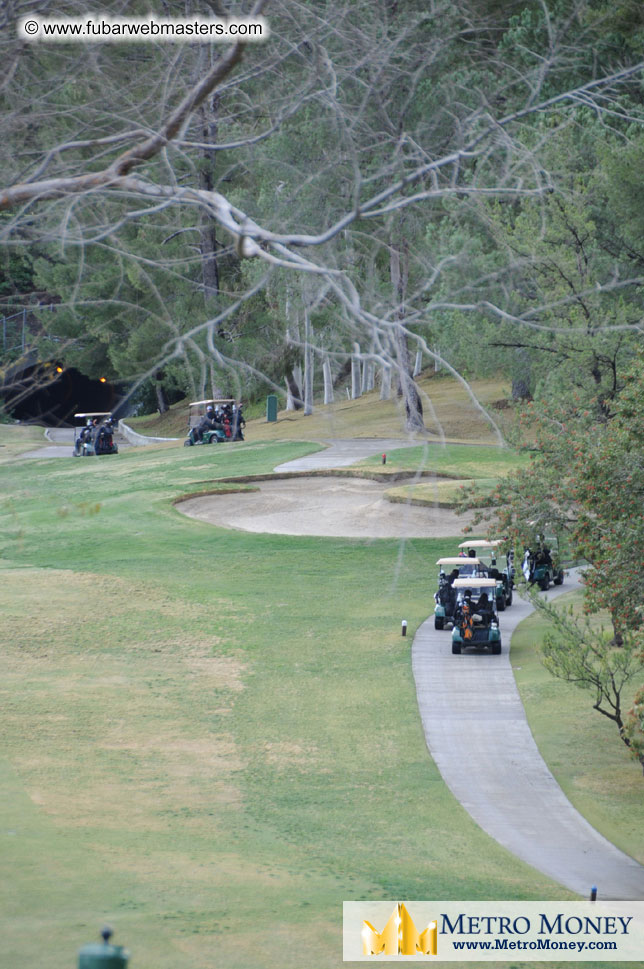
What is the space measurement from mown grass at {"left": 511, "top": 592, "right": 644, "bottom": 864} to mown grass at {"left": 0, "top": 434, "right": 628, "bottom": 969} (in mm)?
1828

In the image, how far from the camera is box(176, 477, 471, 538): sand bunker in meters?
32.0

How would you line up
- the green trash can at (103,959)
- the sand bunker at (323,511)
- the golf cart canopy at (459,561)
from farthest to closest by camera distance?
the sand bunker at (323,511) → the golf cart canopy at (459,561) → the green trash can at (103,959)

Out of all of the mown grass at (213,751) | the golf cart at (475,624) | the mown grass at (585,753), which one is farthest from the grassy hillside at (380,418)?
the mown grass at (585,753)

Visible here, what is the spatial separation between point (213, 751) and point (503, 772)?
4.03m

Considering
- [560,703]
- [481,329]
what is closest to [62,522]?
[481,329]

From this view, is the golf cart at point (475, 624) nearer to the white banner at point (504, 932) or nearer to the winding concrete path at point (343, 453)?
the white banner at point (504, 932)

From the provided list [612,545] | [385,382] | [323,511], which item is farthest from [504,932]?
[323,511]

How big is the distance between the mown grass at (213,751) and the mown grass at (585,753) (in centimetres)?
→ 183

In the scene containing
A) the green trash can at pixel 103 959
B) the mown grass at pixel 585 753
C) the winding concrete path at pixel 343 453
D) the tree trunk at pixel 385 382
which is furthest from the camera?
the winding concrete path at pixel 343 453

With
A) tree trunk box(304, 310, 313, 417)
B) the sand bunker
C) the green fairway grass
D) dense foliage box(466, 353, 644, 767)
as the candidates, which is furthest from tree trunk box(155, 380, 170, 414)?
dense foliage box(466, 353, 644, 767)

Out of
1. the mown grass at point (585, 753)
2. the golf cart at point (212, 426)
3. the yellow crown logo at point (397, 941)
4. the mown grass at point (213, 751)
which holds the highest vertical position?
the golf cart at point (212, 426)

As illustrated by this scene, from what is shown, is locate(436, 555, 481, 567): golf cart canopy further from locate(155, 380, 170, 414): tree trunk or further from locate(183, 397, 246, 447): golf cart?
locate(155, 380, 170, 414): tree trunk

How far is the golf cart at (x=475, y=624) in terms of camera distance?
21016mm

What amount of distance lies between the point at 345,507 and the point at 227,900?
81.4 ft
